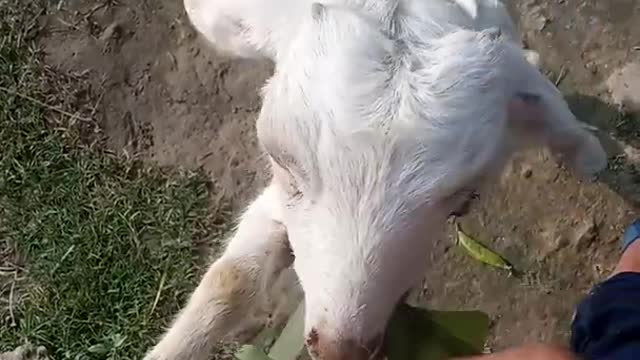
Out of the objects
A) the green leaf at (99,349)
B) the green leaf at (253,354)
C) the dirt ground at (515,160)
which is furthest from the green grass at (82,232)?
the green leaf at (253,354)

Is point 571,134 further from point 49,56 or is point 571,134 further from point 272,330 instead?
point 49,56

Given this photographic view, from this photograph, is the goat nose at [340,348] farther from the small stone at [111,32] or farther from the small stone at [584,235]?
the small stone at [111,32]

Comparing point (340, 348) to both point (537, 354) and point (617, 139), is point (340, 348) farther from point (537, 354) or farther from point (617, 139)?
point (617, 139)

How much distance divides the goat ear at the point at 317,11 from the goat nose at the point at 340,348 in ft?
2.20

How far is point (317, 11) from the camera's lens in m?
2.46

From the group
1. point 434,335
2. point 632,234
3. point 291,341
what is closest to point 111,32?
point 291,341

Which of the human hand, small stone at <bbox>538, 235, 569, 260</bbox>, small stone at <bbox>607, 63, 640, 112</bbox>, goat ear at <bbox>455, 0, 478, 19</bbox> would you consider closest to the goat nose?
the human hand

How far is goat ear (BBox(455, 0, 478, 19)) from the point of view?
8.43ft

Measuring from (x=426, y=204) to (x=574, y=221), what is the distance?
163 cm

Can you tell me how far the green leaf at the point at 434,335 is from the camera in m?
2.84

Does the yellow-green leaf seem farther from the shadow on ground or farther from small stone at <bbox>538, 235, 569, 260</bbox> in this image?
the shadow on ground

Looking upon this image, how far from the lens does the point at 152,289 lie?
12.4ft

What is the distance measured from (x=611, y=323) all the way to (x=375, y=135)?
1.95 feet

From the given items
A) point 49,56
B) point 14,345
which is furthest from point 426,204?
point 49,56
